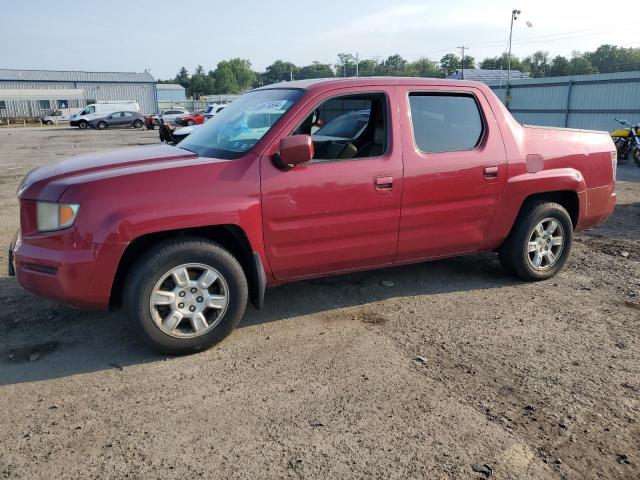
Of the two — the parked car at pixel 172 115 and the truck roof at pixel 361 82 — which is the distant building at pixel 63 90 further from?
the truck roof at pixel 361 82

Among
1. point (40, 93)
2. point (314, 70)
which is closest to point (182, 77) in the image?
point (314, 70)

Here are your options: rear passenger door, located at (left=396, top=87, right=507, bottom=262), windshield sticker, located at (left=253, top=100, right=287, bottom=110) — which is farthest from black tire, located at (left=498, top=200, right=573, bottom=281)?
windshield sticker, located at (left=253, top=100, right=287, bottom=110)

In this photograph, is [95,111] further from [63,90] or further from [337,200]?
[337,200]

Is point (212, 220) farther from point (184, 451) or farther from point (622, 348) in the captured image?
point (622, 348)

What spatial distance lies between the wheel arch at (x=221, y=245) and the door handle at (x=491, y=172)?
2.11m

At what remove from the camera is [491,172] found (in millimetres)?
4570

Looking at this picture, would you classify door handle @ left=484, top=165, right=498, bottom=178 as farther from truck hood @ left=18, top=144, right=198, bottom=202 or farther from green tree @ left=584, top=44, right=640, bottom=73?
green tree @ left=584, top=44, right=640, bottom=73

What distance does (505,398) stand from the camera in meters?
3.14

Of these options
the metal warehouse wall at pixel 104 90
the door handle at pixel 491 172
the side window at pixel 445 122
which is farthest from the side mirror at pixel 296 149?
the metal warehouse wall at pixel 104 90

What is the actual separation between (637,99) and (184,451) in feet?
66.8

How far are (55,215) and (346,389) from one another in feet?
7.01

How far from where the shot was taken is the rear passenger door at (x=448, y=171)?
429 centimetres

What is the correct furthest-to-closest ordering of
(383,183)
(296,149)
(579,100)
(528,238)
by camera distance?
(579,100)
(528,238)
(383,183)
(296,149)

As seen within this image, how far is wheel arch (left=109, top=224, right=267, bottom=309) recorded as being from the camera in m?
3.62
